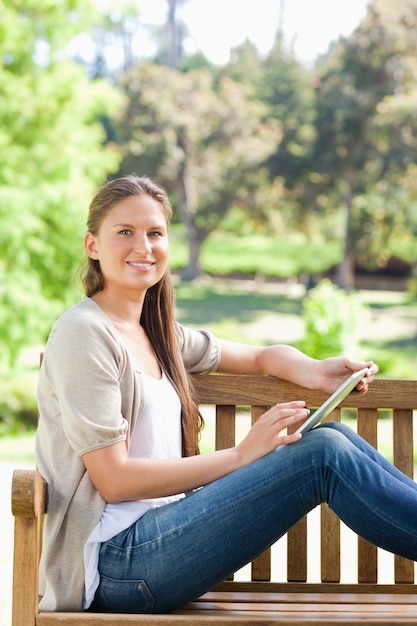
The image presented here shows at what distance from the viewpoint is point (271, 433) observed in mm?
2178

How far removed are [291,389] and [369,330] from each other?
18.1 metres

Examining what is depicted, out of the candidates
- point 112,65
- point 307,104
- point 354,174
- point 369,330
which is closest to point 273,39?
point 112,65

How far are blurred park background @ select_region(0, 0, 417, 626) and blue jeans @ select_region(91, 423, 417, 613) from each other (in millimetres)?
2691

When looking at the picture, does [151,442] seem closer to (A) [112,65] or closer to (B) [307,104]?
(B) [307,104]

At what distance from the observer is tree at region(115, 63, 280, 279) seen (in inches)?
1090

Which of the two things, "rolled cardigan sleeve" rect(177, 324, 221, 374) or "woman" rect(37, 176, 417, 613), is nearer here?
"woman" rect(37, 176, 417, 613)

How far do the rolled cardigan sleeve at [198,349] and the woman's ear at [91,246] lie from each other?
36 cm

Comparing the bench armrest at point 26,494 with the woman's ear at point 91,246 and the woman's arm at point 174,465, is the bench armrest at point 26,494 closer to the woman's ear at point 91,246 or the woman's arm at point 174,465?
the woman's arm at point 174,465

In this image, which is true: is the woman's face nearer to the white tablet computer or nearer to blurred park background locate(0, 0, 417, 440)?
the white tablet computer

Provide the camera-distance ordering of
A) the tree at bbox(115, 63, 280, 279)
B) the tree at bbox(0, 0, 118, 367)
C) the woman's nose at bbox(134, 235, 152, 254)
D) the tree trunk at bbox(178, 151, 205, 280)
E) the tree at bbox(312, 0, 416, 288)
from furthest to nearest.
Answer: the tree trunk at bbox(178, 151, 205, 280) → the tree at bbox(115, 63, 280, 279) → the tree at bbox(312, 0, 416, 288) → the tree at bbox(0, 0, 118, 367) → the woman's nose at bbox(134, 235, 152, 254)

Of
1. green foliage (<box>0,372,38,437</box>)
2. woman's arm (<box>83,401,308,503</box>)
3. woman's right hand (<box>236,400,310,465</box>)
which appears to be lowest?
woman's arm (<box>83,401,308,503</box>)

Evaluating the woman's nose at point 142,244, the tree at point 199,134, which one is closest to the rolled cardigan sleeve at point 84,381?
the woman's nose at point 142,244

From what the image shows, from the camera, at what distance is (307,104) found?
28875mm

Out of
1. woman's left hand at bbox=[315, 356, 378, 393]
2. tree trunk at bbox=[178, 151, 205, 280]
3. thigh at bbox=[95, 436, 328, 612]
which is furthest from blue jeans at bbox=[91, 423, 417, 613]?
tree trunk at bbox=[178, 151, 205, 280]
